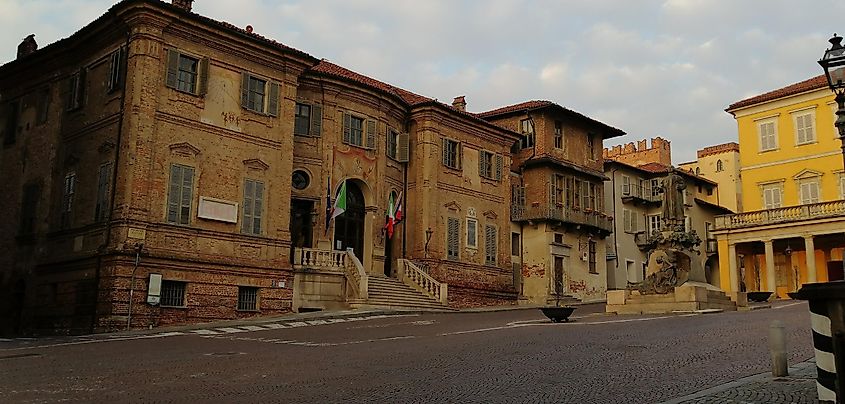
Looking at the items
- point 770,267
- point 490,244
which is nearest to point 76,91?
point 490,244

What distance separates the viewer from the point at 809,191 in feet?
147

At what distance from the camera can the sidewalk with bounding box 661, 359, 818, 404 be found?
8938 millimetres

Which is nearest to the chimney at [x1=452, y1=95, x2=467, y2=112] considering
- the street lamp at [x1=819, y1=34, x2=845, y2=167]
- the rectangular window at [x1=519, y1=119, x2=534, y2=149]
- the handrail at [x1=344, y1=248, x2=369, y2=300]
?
the rectangular window at [x1=519, y1=119, x2=534, y2=149]

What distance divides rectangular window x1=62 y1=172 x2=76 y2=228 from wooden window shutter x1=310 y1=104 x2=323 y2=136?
952 centimetres

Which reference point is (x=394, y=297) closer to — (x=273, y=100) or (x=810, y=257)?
(x=273, y=100)

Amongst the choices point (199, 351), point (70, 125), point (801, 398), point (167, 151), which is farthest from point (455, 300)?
point (801, 398)

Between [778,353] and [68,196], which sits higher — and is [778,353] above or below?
below

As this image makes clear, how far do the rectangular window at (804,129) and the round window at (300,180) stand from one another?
30.2 m

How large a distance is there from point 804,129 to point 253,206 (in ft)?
110

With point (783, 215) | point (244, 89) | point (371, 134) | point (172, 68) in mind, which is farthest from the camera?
point (783, 215)

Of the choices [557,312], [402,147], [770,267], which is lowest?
[557,312]

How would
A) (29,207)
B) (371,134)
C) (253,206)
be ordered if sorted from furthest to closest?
(371,134) < (29,207) < (253,206)

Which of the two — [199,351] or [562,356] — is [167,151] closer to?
[199,351]

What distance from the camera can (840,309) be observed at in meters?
6.32
